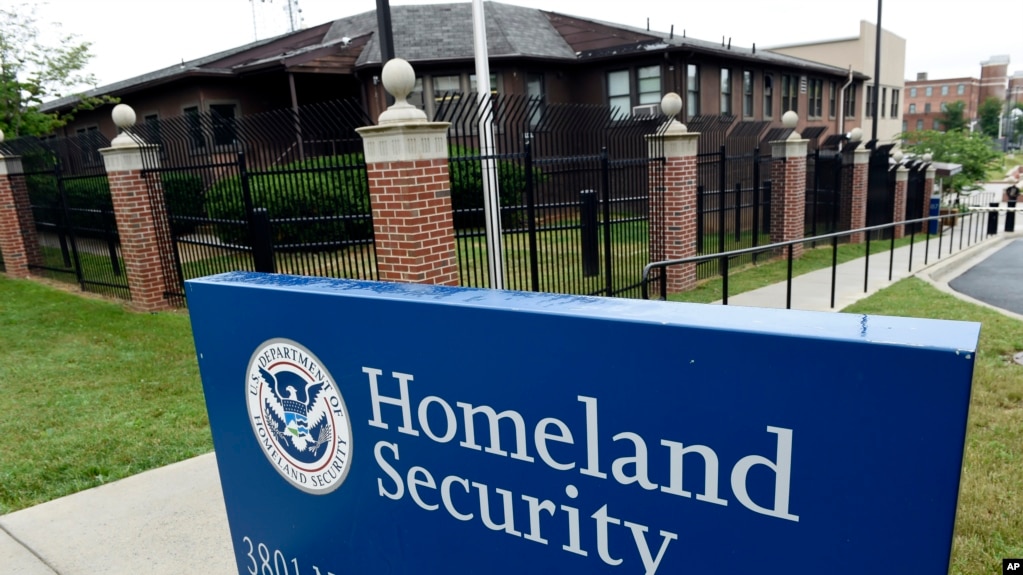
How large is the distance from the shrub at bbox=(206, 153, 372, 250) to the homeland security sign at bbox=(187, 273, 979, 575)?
4794 mm

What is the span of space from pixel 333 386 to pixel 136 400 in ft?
15.5

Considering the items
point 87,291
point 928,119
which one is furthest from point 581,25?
point 928,119

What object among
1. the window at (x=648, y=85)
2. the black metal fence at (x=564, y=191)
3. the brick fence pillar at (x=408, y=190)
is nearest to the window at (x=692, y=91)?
the window at (x=648, y=85)

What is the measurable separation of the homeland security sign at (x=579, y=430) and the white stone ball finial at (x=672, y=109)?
779 cm

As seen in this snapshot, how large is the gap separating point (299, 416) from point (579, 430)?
113 cm

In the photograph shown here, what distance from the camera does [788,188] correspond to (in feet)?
44.9

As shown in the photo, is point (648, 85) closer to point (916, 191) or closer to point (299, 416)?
point (916, 191)

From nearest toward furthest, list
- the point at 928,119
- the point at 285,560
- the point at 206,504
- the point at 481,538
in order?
the point at 481,538, the point at 285,560, the point at 206,504, the point at 928,119

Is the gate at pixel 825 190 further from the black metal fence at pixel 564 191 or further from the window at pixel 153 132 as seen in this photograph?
A: the window at pixel 153 132

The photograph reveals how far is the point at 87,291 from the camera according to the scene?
11.4 metres

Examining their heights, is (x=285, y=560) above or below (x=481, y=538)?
below

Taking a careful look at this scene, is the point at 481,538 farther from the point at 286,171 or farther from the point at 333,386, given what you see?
the point at 286,171

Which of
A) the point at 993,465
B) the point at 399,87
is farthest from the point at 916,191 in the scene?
the point at 399,87

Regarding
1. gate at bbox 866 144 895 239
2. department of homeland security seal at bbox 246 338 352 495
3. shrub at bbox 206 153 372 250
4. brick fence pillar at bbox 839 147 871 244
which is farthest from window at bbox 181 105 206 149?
gate at bbox 866 144 895 239
